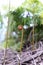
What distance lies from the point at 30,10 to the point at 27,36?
0.16m

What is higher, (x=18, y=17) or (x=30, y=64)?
(x=18, y=17)

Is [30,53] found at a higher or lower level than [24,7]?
lower

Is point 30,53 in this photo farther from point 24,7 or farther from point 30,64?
point 24,7

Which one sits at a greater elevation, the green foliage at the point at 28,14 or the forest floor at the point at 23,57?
the green foliage at the point at 28,14

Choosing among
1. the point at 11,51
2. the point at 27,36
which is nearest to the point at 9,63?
the point at 11,51

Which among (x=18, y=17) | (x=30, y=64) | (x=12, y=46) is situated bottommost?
(x=30, y=64)

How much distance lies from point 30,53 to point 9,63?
0.41 feet

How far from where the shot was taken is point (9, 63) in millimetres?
855

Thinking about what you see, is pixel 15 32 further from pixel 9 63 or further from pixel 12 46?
pixel 9 63

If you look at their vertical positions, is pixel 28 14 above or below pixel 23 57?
above

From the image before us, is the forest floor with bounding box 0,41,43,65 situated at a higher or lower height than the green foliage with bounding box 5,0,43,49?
lower

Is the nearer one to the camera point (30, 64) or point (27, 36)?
point (30, 64)

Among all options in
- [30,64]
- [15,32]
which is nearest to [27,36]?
[15,32]

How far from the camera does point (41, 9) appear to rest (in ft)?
3.05
